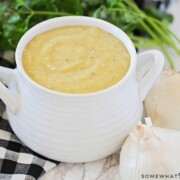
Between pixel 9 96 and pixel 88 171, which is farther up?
pixel 9 96

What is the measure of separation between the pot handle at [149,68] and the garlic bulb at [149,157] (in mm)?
108

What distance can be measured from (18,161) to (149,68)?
33 centimetres

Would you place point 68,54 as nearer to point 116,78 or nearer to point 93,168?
point 116,78

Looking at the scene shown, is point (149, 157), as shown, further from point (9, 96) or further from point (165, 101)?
point (9, 96)

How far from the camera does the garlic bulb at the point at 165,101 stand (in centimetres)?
98

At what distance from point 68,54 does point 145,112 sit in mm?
239

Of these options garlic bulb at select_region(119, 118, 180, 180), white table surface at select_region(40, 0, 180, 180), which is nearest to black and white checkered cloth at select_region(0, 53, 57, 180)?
white table surface at select_region(40, 0, 180, 180)

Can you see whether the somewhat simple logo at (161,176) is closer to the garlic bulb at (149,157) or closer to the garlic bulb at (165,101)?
the garlic bulb at (149,157)

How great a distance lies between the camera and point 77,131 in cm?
86

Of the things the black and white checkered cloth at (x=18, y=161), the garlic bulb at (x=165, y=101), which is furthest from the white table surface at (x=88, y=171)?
the garlic bulb at (x=165, y=101)

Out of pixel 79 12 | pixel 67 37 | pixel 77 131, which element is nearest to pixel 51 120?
pixel 77 131

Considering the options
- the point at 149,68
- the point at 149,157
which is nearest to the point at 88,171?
the point at 149,157

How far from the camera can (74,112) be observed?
33.1 inches

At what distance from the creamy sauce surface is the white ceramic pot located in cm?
2
